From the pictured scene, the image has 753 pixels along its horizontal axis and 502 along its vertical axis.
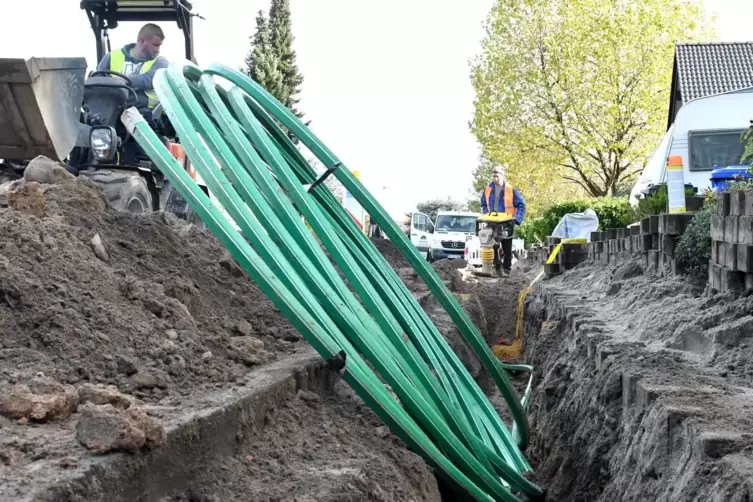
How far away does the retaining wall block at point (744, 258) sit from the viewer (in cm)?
407

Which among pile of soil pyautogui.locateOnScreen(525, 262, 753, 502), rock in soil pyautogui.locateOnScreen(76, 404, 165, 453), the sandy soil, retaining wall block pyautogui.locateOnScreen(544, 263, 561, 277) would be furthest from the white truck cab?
rock in soil pyautogui.locateOnScreen(76, 404, 165, 453)

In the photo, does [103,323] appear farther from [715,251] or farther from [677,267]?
[677,267]

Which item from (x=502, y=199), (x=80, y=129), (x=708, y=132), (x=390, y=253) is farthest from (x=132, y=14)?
(x=708, y=132)

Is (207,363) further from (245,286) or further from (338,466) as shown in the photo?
(245,286)

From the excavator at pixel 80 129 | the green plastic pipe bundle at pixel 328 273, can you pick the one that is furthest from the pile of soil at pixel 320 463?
the excavator at pixel 80 129

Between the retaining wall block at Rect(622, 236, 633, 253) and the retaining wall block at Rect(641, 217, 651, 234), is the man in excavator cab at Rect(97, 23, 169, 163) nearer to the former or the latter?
the retaining wall block at Rect(641, 217, 651, 234)

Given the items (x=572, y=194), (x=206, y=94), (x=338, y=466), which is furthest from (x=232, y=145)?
(x=572, y=194)

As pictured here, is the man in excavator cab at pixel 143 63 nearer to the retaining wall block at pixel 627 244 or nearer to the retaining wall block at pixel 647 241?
the retaining wall block at pixel 647 241

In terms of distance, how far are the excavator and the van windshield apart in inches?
763

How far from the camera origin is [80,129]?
21.3 ft

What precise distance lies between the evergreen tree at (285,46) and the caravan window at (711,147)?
32636 millimetres

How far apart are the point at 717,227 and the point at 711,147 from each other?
403 inches

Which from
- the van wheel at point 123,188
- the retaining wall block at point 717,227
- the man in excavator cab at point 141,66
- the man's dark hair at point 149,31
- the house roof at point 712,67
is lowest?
the retaining wall block at point 717,227

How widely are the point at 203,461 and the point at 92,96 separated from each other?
193 inches
